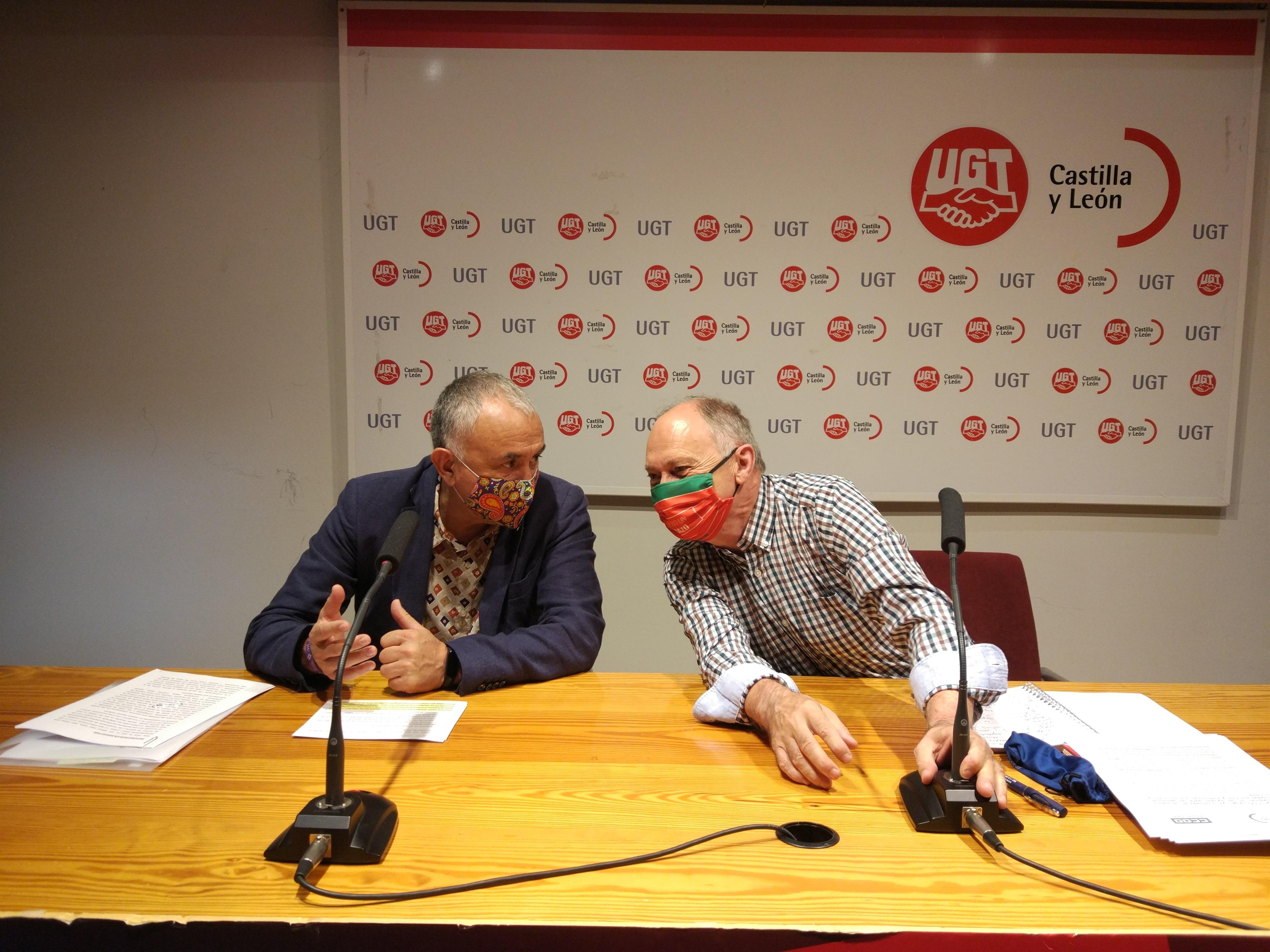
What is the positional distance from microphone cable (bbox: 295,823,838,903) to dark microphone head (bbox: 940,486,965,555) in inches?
17.3

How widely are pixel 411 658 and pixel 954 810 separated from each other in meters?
0.98

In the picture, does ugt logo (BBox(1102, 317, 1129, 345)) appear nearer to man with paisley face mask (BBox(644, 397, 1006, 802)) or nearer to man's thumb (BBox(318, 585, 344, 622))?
man with paisley face mask (BBox(644, 397, 1006, 802))

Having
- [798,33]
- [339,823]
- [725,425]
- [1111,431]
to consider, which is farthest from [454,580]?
[1111,431]

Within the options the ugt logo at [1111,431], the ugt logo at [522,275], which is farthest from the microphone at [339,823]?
the ugt logo at [1111,431]

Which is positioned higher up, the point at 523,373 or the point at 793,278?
the point at 793,278

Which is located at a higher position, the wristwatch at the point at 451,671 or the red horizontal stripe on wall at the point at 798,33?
the red horizontal stripe on wall at the point at 798,33

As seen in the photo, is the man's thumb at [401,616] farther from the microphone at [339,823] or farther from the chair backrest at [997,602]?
the chair backrest at [997,602]

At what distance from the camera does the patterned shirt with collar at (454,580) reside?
1.95 m

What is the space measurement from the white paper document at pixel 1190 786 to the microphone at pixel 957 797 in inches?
7.2

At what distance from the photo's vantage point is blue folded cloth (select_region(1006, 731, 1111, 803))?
1.11 meters

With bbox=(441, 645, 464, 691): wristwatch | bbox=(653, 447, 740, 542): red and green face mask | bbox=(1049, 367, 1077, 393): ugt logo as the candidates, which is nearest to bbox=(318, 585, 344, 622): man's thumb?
bbox=(441, 645, 464, 691): wristwatch

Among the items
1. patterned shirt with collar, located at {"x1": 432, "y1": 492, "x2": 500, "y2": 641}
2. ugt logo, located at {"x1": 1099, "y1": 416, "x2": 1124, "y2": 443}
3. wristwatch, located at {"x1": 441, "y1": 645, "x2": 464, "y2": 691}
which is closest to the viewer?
wristwatch, located at {"x1": 441, "y1": 645, "x2": 464, "y2": 691}

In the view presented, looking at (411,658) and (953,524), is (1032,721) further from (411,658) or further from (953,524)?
(411,658)

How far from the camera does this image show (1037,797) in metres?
1.11
